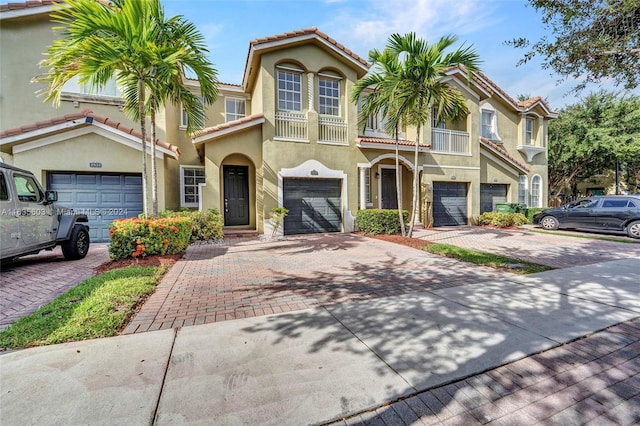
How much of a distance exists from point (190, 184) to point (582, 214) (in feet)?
58.9

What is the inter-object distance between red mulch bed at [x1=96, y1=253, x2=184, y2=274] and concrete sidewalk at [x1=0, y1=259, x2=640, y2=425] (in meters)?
3.99

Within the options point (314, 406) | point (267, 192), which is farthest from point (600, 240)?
point (314, 406)

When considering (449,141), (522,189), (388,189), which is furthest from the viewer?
(522,189)

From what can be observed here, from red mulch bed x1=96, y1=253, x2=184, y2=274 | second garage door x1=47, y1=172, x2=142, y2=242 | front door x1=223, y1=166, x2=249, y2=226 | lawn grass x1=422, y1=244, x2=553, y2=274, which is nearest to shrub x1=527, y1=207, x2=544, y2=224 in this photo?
lawn grass x1=422, y1=244, x2=553, y2=274

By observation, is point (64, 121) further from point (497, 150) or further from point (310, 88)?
point (497, 150)

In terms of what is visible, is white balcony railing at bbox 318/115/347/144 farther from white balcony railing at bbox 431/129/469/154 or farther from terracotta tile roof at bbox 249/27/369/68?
white balcony railing at bbox 431/129/469/154

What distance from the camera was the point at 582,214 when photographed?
43.8 feet

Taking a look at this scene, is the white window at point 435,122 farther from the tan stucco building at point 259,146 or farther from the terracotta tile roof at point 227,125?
the terracotta tile roof at point 227,125

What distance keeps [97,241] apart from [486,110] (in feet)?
71.7

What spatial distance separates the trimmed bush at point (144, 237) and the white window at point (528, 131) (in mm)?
21789

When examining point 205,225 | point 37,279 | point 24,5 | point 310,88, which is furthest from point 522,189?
point 24,5

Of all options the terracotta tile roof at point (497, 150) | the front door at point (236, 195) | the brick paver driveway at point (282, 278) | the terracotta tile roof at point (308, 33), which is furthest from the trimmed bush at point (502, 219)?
the front door at point (236, 195)

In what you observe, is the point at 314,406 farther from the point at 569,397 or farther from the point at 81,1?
the point at 81,1

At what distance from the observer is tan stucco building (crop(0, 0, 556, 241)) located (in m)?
10.5
